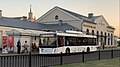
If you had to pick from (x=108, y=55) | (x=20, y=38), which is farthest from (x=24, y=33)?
(x=108, y=55)

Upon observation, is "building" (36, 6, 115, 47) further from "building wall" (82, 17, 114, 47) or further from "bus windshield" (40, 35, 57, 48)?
"bus windshield" (40, 35, 57, 48)

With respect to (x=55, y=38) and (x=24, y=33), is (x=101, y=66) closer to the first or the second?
(x=55, y=38)

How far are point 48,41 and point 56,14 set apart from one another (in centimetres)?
3484

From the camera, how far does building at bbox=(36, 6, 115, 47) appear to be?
6347cm

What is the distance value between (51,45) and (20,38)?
838 cm

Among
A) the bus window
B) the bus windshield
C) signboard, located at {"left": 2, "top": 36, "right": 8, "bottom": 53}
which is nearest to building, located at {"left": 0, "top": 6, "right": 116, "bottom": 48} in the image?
signboard, located at {"left": 2, "top": 36, "right": 8, "bottom": 53}

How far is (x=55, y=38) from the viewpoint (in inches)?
1257

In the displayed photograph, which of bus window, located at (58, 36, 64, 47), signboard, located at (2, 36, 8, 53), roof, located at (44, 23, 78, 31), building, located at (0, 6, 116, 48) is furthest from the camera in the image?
building, located at (0, 6, 116, 48)

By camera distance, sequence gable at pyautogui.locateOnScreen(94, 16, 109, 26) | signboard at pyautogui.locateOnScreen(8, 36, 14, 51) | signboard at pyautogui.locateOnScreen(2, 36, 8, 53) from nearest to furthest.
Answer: signboard at pyautogui.locateOnScreen(2, 36, 8, 53)
signboard at pyautogui.locateOnScreen(8, 36, 14, 51)
gable at pyautogui.locateOnScreen(94, 16, 109, 26)

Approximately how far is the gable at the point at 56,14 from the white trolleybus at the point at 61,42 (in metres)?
25.8

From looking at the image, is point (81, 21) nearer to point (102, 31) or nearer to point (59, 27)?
point (59, 27)

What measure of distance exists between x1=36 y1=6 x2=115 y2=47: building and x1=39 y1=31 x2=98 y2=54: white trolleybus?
21376 millimetres

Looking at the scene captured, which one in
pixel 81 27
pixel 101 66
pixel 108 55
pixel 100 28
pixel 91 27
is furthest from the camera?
pixel 100 28

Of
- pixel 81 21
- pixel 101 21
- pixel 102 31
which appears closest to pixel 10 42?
pixel 81 21
